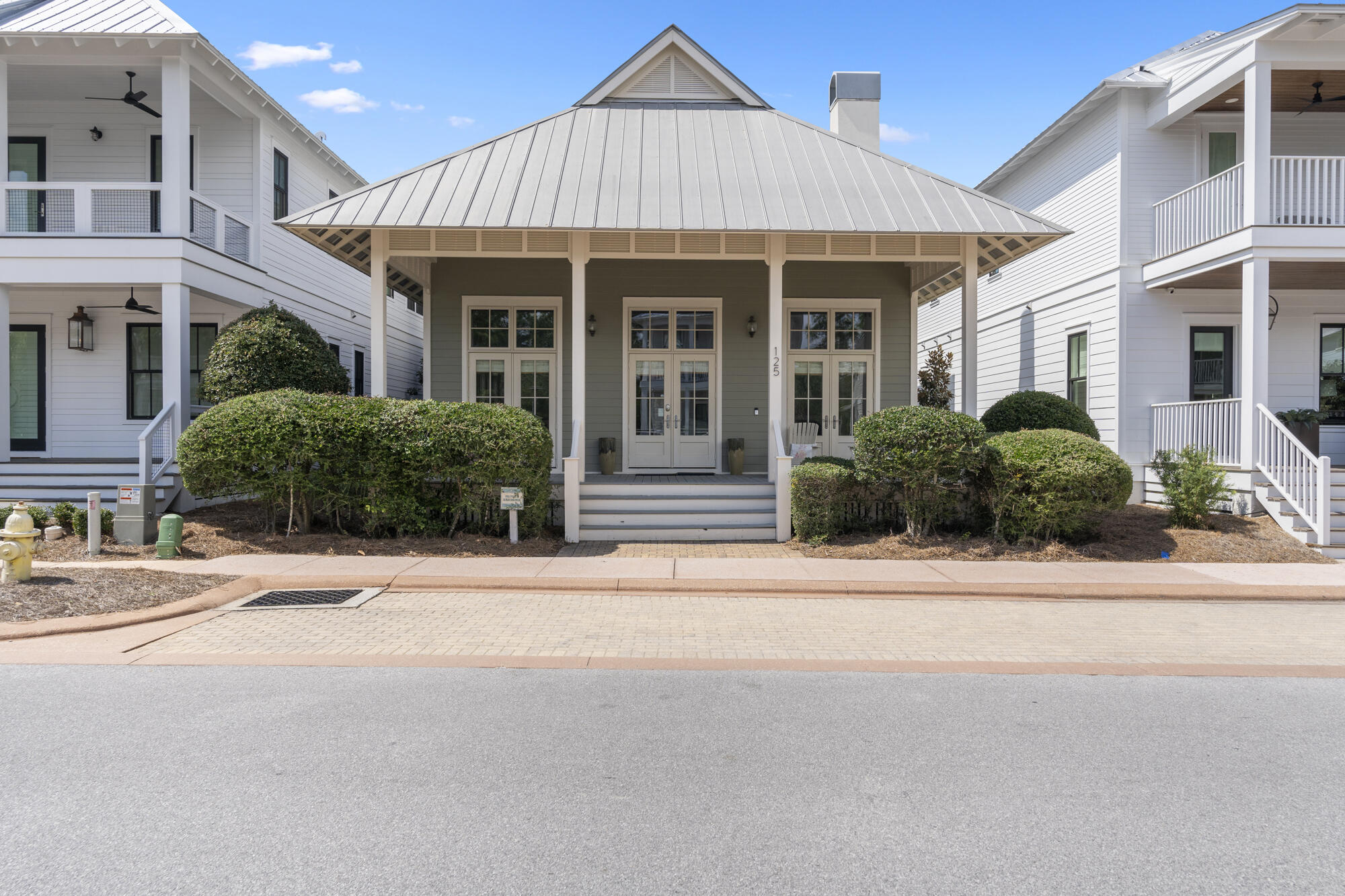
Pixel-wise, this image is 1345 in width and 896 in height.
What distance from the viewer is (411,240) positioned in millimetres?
12477

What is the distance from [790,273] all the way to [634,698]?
1145 cm

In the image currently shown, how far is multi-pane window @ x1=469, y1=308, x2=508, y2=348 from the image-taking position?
1525 cm

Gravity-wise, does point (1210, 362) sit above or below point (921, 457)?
above

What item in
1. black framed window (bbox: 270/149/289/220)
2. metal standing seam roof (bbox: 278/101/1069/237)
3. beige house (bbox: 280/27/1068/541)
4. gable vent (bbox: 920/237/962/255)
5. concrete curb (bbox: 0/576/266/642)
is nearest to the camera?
concrete curb (bbox: 0/576/266/642)

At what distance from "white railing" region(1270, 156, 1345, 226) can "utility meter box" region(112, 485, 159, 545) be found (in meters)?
16.5

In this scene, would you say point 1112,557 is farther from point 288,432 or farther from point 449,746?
point 288,432

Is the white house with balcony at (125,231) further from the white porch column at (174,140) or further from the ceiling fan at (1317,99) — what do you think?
the ceiling fan at (1317,99)

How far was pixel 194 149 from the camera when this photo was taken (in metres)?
15.9

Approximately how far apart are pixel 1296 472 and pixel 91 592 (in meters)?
14.7

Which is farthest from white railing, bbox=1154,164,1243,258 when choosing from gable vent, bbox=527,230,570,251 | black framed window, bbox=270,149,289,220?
black framed window, bbox=270,149,289,220

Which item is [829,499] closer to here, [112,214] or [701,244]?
[701,244]

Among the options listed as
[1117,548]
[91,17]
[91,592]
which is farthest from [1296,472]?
[91,17]

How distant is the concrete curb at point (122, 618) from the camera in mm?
6699

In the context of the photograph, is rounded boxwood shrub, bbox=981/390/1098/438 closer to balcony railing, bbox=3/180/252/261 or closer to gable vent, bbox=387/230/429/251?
gable vent, bbox=387/230/429/251
